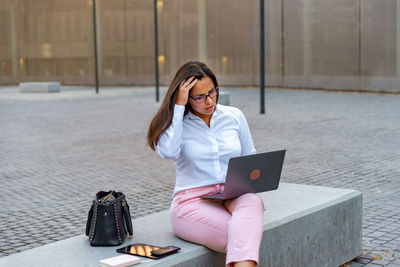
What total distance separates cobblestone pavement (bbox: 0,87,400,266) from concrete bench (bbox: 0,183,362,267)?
1.45 feet

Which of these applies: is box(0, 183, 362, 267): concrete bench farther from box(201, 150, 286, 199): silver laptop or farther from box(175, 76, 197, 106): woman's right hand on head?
box(175, 76, 197, 106): woman's right hand on head

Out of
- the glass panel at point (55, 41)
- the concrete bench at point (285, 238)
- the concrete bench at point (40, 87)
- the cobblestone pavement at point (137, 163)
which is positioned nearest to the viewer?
the concrete bench at point (285, 238)

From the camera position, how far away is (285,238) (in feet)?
14.7

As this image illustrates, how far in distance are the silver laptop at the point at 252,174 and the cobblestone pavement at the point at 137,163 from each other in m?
1.49


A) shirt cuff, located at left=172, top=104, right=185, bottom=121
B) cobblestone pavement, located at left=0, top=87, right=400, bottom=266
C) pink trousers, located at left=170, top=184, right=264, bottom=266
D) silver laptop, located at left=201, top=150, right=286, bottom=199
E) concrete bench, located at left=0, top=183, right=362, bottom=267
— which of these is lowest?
cobblestone pavement, located at left=0, top=87, right=400, bottom=266

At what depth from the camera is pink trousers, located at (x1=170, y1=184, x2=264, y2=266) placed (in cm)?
369

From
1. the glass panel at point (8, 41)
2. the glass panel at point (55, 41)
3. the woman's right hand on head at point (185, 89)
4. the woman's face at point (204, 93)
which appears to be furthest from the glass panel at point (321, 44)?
the woman's right hand on head at point (185, 89)

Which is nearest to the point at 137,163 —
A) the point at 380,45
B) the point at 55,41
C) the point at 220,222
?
the point at 220,222

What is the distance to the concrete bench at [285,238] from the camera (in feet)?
12.5

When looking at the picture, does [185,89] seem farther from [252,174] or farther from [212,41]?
[212,41]

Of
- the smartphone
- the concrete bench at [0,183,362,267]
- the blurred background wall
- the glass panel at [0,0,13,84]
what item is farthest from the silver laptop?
the glass panel at [0,0,13,84]

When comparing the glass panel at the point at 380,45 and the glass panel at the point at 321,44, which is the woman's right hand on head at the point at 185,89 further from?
the glass panel at the point at 321,44

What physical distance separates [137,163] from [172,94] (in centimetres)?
631

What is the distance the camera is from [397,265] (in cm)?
511
